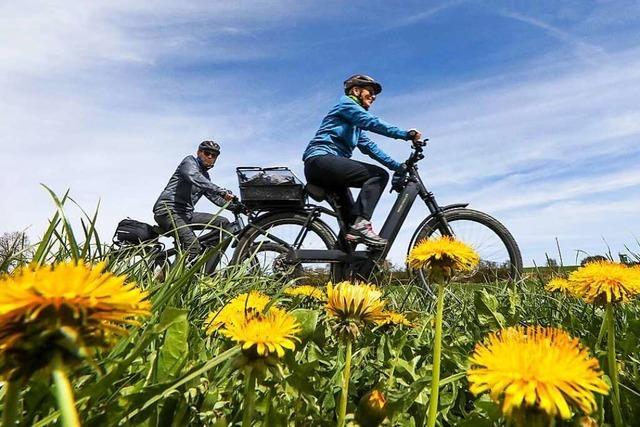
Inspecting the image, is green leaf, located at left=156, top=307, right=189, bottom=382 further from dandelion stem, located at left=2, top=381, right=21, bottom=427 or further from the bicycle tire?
the bicycle tire

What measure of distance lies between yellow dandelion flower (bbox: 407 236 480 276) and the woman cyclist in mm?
3413

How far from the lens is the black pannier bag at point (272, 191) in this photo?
17.0 feet

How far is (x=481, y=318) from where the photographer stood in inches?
57.6

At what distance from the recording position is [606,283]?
1002mm

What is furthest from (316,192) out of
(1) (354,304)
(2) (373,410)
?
(2) (373,410)

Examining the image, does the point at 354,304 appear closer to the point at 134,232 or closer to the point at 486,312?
the point at 486,312

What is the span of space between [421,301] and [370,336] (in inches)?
45.6

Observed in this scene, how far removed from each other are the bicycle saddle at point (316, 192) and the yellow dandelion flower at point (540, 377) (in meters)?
4.34

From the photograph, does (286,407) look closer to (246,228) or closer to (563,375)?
(563,375)

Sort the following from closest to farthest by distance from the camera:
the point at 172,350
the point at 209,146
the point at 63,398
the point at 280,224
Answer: the point at 63,398 → the point at 172,350 → the point at 280,224 → the point at 209,146

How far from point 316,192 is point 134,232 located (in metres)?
2.96

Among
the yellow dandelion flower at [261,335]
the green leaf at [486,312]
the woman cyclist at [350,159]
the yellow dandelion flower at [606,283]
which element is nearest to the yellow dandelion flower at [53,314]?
the yellow dandelion flower at [261,335]

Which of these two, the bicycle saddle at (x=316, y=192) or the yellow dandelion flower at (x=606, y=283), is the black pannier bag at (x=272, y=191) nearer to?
the bicycle saddle at (x=316, y=192)

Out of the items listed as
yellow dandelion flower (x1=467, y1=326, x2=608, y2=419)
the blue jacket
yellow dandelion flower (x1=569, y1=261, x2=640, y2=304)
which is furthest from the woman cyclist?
yellow dandelion flower (x1=467, y1=326, x2=608, y2=419)
